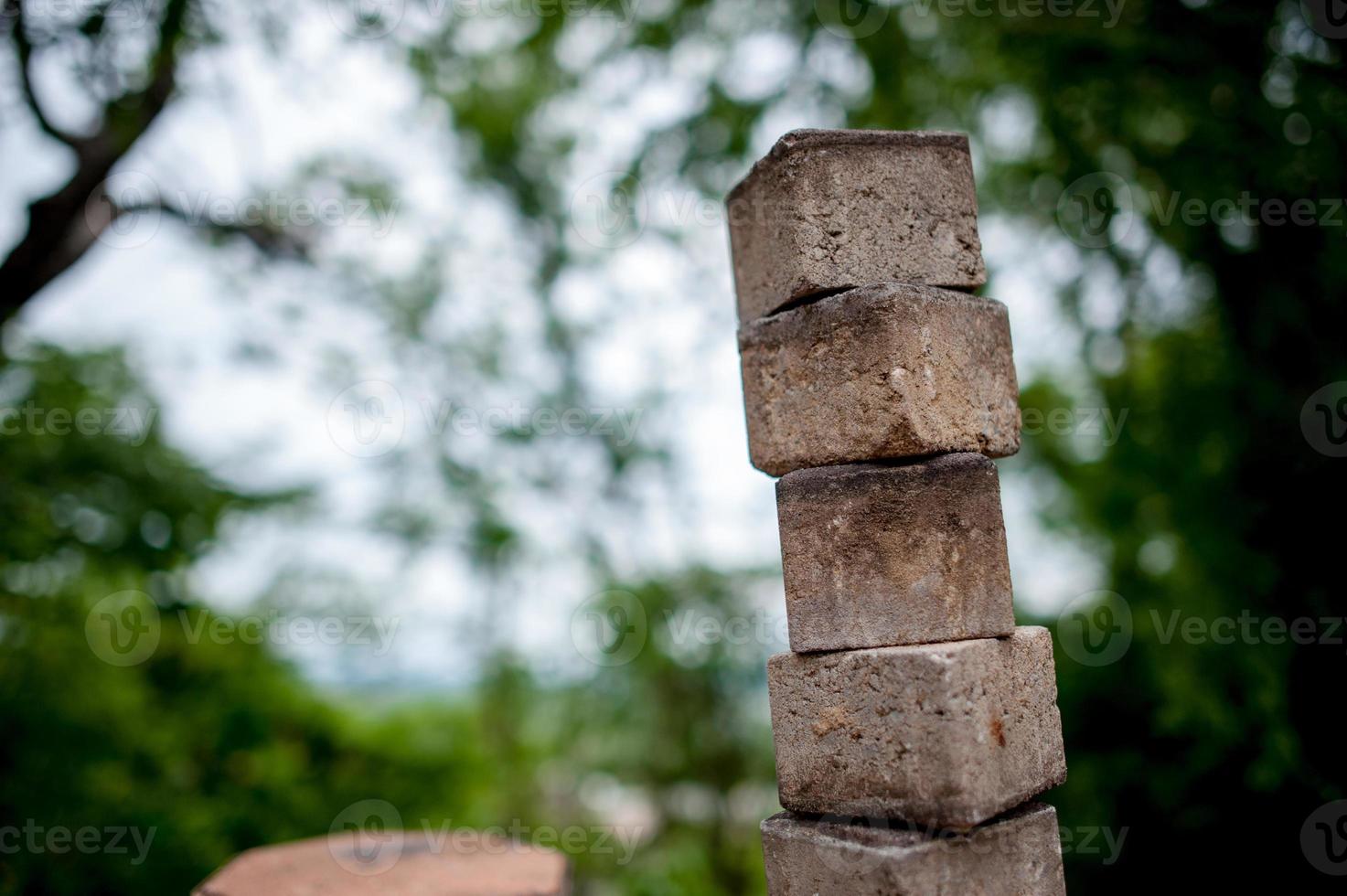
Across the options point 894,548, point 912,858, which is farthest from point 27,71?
point 912,858

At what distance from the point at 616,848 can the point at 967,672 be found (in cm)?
708

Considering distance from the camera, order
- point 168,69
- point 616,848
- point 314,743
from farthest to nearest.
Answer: point 616,848
point 314,743
point 168,69

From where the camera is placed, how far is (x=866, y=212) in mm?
2721

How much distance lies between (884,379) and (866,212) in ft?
1.76

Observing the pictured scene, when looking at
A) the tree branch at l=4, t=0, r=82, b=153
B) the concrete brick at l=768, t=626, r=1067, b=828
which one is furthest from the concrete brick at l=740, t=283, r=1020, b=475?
the tree branch at l=4, t=0, r=82, b=153

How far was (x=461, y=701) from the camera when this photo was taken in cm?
945

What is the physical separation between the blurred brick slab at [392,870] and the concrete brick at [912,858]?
1.28m

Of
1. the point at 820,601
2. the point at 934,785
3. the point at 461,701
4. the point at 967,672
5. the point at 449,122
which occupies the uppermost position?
the point at 449,122

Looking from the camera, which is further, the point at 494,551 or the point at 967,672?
the point at 494,551

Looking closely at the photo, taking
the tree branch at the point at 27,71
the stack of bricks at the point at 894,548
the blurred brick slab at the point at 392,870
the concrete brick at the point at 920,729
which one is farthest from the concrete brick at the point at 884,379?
the tree branch at the point at 27,71

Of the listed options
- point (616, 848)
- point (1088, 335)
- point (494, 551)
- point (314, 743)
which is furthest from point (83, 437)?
point (1088, 335)

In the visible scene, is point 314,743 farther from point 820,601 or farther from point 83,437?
point 820,601

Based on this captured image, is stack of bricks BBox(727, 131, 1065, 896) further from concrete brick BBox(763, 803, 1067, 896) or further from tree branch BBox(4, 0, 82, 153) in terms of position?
tree branch BBox(4, 0, 82, 153)

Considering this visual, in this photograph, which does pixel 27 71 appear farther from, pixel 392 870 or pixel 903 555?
pixel 903 555
